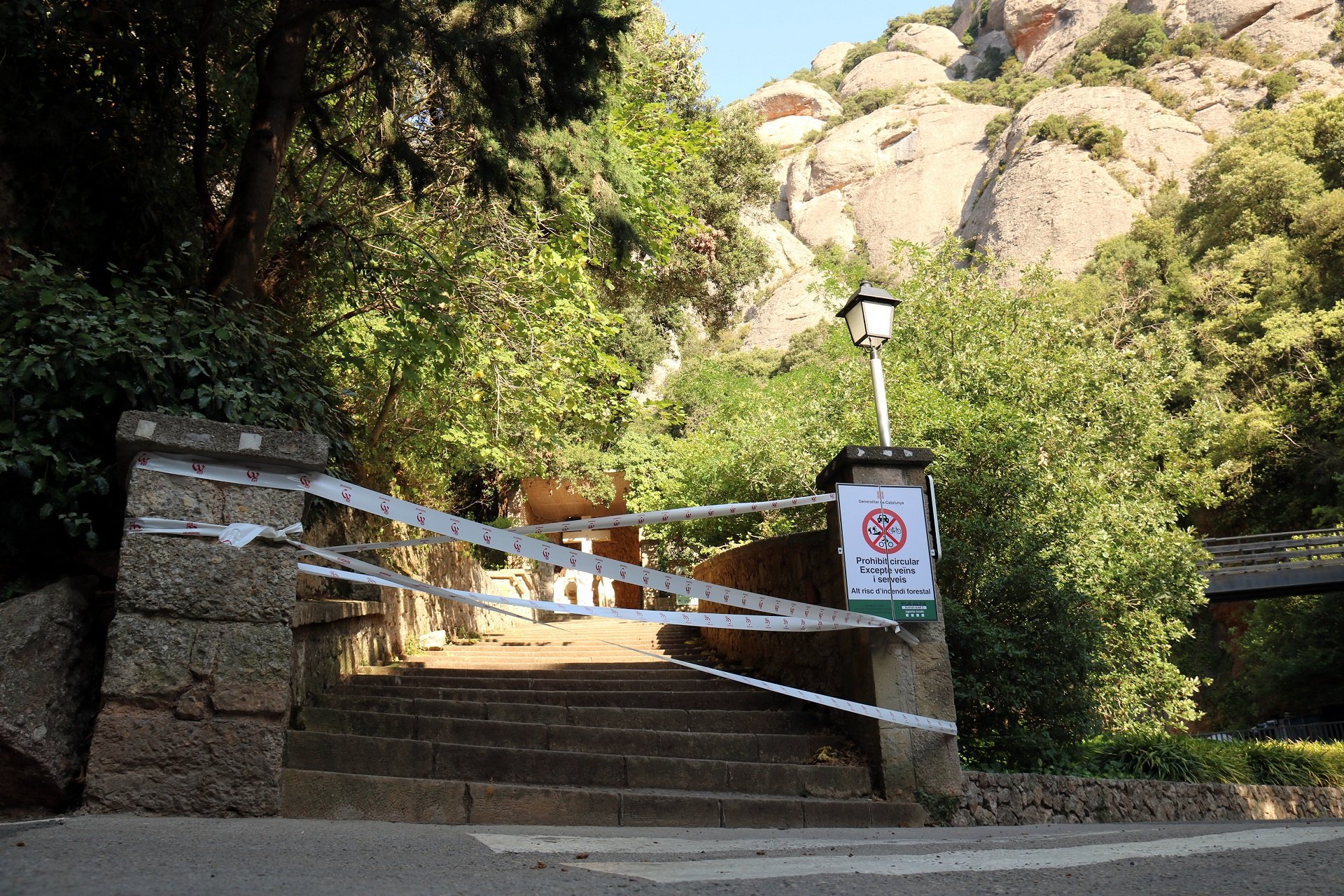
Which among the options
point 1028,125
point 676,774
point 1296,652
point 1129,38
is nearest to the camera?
point 676,774

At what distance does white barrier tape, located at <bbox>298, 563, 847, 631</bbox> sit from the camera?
3.82 meters

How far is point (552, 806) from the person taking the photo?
426cm

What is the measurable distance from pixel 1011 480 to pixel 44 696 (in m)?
7.75

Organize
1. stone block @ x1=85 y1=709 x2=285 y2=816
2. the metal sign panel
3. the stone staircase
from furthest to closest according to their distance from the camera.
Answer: the metal sign panel
the stone staircase
stone block @ x1=85 y1=709 x2=285 y2=816

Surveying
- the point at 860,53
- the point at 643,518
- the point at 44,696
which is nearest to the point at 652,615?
the point at 643,518

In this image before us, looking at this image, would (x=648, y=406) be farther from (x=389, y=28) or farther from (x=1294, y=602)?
(x=1294, y=602)

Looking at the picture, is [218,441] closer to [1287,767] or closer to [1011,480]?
[1011,480]

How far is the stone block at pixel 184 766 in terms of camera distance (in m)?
3.25

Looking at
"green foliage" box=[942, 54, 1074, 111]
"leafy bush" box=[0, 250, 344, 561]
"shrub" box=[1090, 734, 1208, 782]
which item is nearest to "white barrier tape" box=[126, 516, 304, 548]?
"leafy bush" box=[0, 250, 344, 561]

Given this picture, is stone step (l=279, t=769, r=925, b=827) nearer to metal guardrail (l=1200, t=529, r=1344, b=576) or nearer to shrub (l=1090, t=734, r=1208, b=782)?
shrub (l=1090, t=734, r=1208, b=782)

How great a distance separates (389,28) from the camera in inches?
213

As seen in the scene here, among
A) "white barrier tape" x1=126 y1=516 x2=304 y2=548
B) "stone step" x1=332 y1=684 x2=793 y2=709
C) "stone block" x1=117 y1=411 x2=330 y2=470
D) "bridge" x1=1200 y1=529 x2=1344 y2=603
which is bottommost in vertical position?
"stone step" x1=332 y1=684 x2=793 y2=709

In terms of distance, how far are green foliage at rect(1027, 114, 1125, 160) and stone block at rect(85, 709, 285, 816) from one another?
56985 mm

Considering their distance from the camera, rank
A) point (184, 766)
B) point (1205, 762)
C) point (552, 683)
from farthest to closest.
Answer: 1. point (1205, 762)
2. point (552, 683)
3. point (184, 766)
